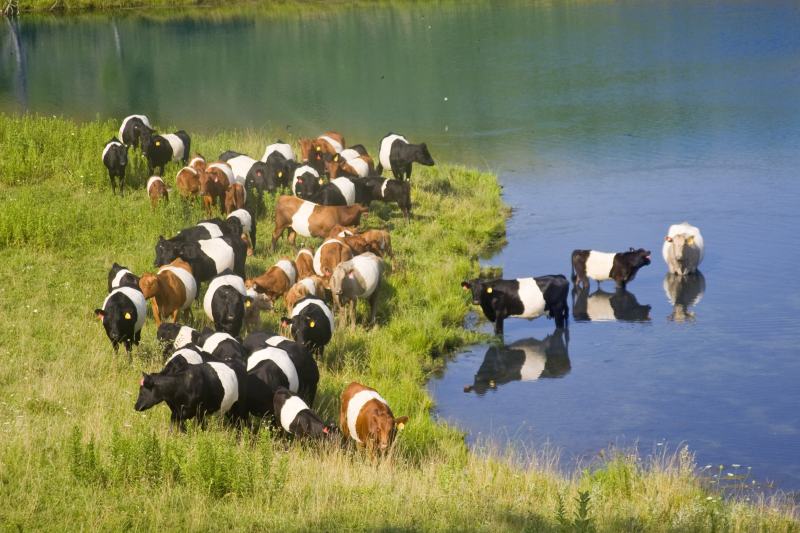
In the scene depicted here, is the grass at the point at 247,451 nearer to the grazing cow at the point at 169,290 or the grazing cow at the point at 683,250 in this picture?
the grazing cow at the point at 169,290

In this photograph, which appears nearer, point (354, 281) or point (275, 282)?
point (354, 281)

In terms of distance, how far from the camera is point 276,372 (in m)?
11.1

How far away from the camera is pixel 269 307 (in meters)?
14.4

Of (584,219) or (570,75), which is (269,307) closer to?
(584,219)

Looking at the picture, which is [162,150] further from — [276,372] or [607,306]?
[276,372]

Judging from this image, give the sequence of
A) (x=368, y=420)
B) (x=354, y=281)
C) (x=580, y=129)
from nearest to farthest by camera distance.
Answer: (x=368, y=420) → (x=354, y=281) → (x=580, y=129)

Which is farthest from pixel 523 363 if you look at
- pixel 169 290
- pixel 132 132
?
pixel 132 132

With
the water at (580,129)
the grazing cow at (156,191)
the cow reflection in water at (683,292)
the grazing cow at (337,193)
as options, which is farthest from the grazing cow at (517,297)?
the grazing cow at (156,191)

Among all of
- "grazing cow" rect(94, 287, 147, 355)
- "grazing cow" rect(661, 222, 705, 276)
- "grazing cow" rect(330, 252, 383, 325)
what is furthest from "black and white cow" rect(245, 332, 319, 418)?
"grazing cow" rect(661, 222, 705, 276)

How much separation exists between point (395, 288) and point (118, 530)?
9220 mm

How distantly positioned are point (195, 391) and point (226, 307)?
3302 mm

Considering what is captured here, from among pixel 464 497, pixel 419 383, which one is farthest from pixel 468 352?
pixel 464 497

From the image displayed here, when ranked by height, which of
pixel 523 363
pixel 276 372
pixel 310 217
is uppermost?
pixel 310 217

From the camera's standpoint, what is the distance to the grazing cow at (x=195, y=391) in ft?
32.9
